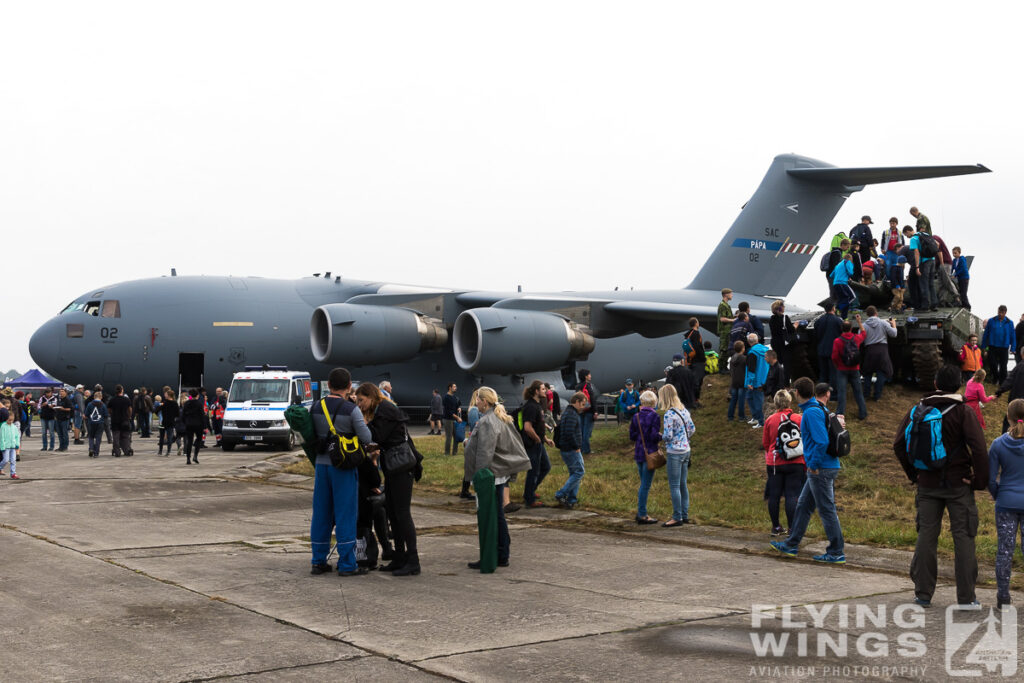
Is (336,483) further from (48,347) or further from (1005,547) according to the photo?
(48,347)

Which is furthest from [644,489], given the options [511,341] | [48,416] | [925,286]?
[48,416]

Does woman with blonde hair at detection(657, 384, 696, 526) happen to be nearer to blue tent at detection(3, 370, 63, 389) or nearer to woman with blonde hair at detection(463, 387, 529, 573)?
woman with blonde hair at detection(463, 387, 529, 573)

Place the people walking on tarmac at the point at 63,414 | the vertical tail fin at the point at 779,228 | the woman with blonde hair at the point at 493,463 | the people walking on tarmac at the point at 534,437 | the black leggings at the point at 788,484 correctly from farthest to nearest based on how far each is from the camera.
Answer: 1. the vertical tail fin at the point at 779,228
2. the people walking on tarmac at the point at 63,414
3. the people walking on tarmac at the point at 534,437
4. the black leggings at the point at 788,484
5. the woman with blonde hair at the point at 493,463

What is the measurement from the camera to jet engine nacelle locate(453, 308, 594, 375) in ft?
76.8

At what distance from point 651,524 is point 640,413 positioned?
3.99ft

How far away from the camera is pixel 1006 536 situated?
6.60 m

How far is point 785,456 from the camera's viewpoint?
9.38m

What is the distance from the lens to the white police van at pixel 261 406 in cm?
2219

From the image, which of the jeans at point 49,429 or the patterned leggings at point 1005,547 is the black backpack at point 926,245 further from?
the jeans at point 49,429

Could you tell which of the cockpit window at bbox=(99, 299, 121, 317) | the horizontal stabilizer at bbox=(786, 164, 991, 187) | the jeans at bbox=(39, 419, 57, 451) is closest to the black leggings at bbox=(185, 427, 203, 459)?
the jeans at bbox=(39, 419, 57, 451)

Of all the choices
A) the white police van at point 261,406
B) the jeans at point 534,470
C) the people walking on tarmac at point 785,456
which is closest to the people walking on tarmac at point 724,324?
the jeans at point 534,470

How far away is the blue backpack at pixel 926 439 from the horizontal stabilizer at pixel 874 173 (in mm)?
17497

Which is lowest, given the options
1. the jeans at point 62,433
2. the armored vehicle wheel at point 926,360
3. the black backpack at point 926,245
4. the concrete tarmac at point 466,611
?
the jeans at point 62,433

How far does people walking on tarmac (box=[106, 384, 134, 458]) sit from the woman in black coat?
14.2m
